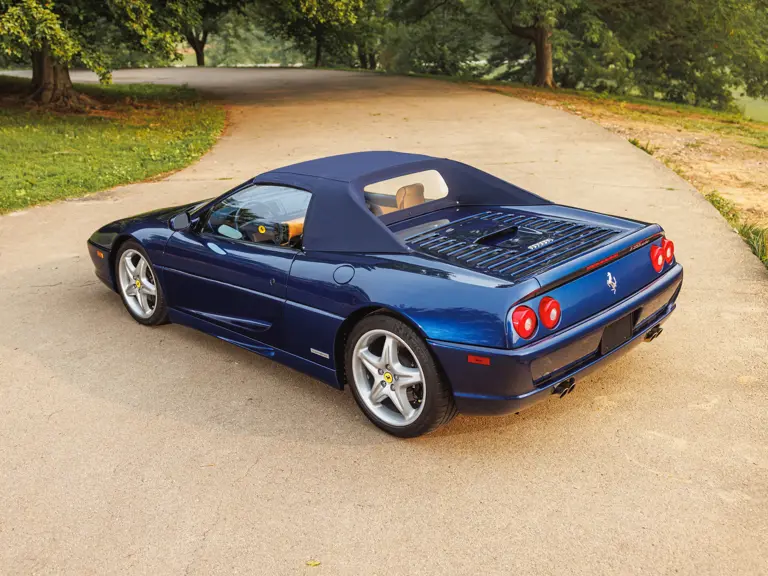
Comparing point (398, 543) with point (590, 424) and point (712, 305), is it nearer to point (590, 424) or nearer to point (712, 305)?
point (590, 424)

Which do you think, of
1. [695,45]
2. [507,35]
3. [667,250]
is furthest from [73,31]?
[695,45]

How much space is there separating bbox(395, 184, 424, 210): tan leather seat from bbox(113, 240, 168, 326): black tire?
6.20ft

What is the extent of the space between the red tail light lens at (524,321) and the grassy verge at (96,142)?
8.52m

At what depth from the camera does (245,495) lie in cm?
385

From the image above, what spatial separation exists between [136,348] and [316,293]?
192cm

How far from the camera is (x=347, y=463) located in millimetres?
4105

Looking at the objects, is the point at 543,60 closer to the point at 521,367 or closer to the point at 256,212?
the point at 256,212

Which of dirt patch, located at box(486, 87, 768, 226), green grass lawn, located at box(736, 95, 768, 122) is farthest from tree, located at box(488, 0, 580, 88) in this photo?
green grass lawn, located at box(736, 95, 768, 122)

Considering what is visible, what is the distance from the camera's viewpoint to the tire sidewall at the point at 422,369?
396 cm

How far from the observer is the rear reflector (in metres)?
3.77

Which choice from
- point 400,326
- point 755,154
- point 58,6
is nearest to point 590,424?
point 400,326

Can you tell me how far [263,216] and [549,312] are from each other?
6.79ft

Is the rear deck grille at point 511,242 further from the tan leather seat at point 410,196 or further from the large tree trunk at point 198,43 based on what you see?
the large tree trunk at point 198,43

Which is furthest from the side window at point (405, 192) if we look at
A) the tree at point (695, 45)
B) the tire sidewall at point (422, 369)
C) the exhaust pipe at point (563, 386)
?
the tree at point (695, 45)
